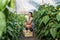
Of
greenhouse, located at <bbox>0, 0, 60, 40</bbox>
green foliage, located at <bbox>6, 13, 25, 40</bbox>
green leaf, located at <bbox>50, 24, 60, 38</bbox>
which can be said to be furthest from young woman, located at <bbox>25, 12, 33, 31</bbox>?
green leaf, located at <bbox>50, 24, 60, 38</bbox>

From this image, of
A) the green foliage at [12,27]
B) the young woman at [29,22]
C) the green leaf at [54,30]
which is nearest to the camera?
the green foliage at [12,27]

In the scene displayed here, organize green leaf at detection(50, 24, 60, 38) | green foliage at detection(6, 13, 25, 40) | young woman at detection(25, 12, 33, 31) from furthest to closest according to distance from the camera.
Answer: young woman at detection(25, 12, 33, 31), green leaf at detection(50, 24, 60, 38), green foliage at detection(6, 13, 25, 40)

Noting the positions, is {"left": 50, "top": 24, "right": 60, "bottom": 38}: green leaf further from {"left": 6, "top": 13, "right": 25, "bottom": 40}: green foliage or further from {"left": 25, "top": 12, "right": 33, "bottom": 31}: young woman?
{"left": 25, "top": 12, "right": 33, "bottom": 31}: young woman

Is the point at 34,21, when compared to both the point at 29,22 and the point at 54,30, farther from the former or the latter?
the point at 54,30

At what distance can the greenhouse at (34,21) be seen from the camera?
1.89 m

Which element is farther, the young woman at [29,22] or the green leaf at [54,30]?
the young woman at [29,22]

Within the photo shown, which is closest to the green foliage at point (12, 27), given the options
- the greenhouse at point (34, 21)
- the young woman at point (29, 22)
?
the greenhouse at point (34, 21)

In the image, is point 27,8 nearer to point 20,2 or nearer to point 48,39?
point 20,2

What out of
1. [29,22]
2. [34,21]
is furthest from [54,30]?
[29,22]

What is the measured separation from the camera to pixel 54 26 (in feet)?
6.21

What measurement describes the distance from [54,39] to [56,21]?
0.22 metres

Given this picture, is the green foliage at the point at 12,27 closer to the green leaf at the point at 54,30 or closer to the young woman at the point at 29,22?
the green leaf at the point at 54,30

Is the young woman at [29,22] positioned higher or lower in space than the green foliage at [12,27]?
lower

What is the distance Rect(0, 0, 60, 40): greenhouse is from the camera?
6.19 feet
